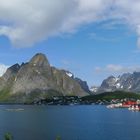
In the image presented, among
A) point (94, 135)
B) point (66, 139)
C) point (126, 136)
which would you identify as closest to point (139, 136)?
point (126, 136)

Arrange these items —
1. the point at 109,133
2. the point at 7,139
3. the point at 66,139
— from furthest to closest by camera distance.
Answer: the point at 109,133 → the point at 66,139 → the point at 7,139

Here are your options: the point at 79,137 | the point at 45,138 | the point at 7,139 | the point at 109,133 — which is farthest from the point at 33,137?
the point at 7,139

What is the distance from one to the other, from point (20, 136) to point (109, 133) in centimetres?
3392

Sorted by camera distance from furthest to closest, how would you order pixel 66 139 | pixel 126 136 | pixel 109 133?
1. pixel 109 133
2. pixel 126 136
3. pixel 66 139

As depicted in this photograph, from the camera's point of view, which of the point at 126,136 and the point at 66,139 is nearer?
the point at 66,139

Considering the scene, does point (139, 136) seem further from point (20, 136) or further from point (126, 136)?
point (20, 136)

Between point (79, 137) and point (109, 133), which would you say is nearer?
point (79, 137)

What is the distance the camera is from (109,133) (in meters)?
156

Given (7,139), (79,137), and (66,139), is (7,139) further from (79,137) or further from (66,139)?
(79,137)

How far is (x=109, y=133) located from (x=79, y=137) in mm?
15787

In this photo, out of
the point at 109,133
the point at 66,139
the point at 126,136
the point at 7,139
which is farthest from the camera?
the point at 109,133

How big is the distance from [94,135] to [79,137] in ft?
28.0

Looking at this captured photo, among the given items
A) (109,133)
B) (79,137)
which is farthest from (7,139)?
(109,133)

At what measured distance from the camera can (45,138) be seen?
13775cm
